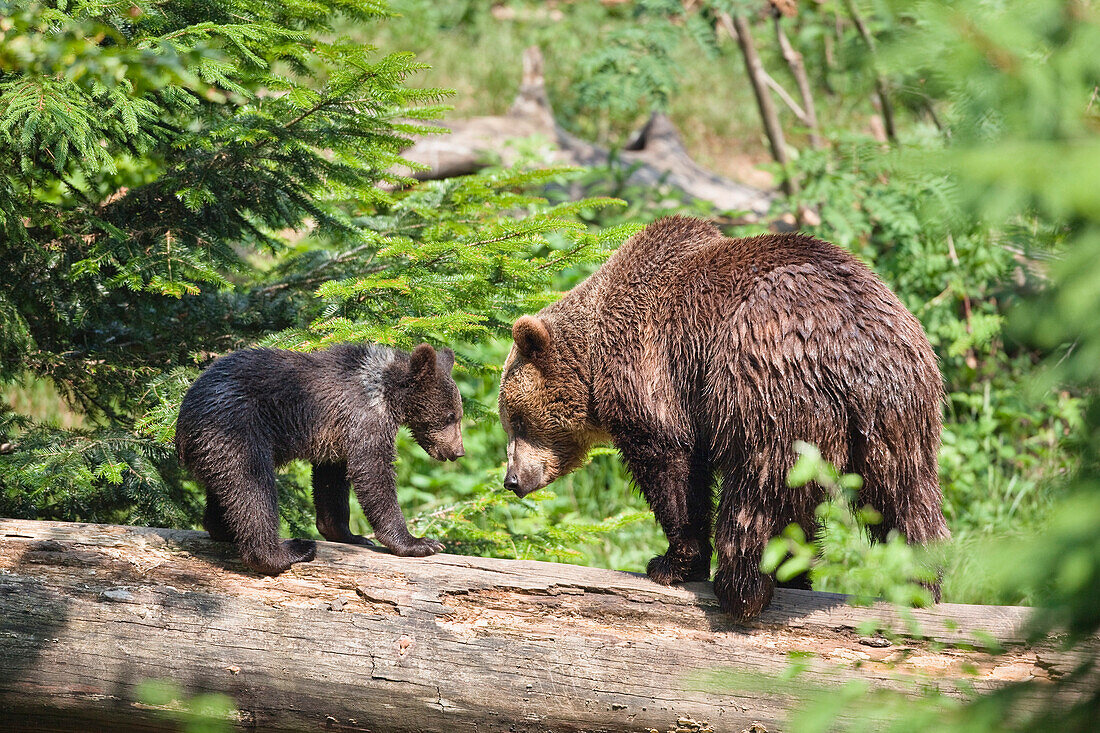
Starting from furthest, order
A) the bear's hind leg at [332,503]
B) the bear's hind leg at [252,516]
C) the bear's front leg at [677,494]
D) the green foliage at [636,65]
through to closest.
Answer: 1. the green foliage at [636,65]
2. the bear's hind leg at [332,503]
3. the bear's front leg at [677,494]
4. the bear's hind leg at [252,516]

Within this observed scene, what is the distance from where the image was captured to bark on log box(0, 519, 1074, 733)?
3.31m

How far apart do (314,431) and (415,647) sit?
3.69 ft

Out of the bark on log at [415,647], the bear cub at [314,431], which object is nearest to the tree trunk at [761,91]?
the bear cub at [314,431]

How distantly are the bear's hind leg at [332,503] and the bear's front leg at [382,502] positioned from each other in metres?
0.33

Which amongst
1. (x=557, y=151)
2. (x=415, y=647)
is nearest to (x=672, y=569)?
(x=415, y=647)

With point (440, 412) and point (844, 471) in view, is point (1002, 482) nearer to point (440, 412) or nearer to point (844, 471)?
point (844, 471)

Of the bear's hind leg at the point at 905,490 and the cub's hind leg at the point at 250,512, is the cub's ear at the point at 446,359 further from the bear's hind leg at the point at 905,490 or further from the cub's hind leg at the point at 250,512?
the bear's hind leg at the point at 905,490

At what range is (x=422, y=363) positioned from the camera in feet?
13.8

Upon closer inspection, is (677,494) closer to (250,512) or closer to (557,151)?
(250,512)

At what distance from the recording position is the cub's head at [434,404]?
4.23 meters

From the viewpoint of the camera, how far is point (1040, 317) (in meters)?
1.42

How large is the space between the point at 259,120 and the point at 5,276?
147cm

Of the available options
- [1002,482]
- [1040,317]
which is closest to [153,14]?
[1040,317]

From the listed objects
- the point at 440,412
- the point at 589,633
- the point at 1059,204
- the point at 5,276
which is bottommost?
the point at 589,633
